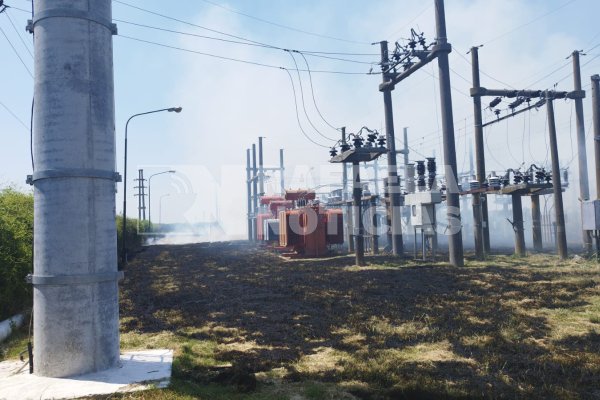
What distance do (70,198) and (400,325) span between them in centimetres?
662

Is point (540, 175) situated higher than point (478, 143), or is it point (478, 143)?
point (478, 143)

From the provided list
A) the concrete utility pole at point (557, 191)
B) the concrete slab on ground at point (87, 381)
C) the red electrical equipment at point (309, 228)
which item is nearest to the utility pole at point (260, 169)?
the red electrical equipment at point (309, 228)

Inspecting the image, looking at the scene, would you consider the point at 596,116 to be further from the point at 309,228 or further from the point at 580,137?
the point at 309,228

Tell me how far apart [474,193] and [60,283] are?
822 inches

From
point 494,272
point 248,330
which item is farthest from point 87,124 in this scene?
point 494,272

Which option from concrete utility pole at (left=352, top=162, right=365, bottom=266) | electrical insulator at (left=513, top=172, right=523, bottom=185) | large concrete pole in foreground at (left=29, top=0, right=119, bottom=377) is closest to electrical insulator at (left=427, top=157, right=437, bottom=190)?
concrete utility pole at (left=352, top=162, right=365, bottom=266)

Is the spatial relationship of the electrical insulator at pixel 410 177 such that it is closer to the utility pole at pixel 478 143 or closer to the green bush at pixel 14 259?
the utility pole at pixel 478 143

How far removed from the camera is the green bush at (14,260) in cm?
1087

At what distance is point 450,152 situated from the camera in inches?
772

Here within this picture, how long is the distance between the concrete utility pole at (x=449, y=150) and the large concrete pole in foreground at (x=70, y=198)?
51.1 feet

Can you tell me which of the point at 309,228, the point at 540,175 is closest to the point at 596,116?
the point at 540,175

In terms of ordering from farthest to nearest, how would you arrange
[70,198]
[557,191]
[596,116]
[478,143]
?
[478,143]
[596,116]
[557,191]
[70,198]

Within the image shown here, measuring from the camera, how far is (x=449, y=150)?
64.4ft

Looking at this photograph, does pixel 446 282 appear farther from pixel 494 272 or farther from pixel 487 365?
pixel 487 365
